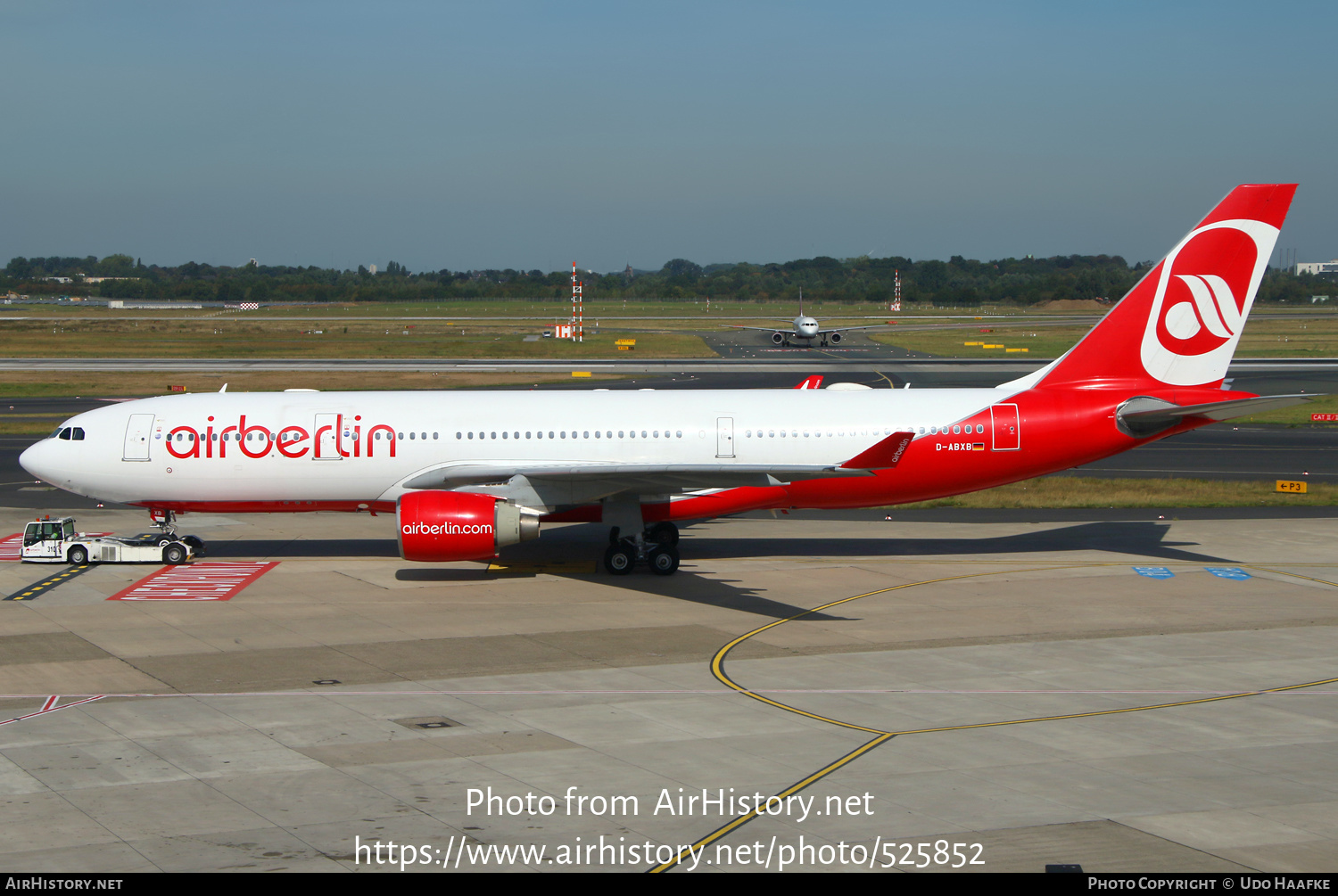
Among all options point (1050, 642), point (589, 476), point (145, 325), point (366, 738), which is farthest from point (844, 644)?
point (145, 325)

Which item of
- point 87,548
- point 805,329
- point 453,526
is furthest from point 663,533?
point 805,329

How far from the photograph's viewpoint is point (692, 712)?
18.9 metres

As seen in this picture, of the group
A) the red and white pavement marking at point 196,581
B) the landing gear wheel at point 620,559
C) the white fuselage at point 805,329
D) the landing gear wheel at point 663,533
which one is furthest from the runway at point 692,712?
the white fuselage at point 805,329

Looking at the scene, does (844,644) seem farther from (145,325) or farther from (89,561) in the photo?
(145,325)

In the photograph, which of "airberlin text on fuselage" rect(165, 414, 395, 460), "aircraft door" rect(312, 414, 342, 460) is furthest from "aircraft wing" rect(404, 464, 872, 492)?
"aircraft door" rect(312, 414, 342, 460)

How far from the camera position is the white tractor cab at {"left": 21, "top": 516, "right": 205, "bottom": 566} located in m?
30.1

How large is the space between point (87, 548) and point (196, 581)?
13.1 ft

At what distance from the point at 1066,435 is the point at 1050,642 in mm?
8383

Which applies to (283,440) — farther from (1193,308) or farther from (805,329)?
(805,329)

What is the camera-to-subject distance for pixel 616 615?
83.8 ft

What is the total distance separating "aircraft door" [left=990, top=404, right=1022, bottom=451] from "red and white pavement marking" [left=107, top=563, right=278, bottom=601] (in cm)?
1958

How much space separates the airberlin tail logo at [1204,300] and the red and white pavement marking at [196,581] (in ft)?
80.2

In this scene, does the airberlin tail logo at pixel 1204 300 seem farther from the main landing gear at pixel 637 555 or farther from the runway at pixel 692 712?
the main landing gear at pixel 637 555

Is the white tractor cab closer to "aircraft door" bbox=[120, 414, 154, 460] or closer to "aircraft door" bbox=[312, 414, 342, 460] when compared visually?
"aircraft door" bbox=[120, 414, 154, 460]
